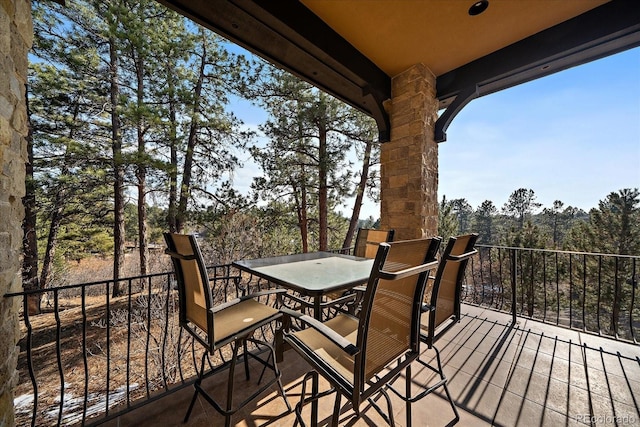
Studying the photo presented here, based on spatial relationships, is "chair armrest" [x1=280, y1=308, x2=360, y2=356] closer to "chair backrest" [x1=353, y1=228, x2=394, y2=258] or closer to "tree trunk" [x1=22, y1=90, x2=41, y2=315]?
"chair backrest" [x1=353, y1=228, x2=394, y2=258]

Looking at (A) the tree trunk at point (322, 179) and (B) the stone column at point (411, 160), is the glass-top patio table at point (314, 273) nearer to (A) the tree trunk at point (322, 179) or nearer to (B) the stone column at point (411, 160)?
(B) the stone column at point (411, 160)

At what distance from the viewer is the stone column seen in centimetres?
318

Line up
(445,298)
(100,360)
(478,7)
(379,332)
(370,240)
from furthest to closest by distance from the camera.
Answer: (100,360) → (370,240) → (478,7) → (445,298) → (379,332)

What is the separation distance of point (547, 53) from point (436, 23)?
1.26 metres

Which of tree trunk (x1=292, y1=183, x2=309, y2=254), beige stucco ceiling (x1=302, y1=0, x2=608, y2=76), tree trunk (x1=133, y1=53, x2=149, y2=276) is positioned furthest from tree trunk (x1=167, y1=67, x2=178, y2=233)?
beige stucco ceiling (x1=302, y1=0, x2=608, y2=76)

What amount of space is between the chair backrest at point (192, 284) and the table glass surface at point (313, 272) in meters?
0.49

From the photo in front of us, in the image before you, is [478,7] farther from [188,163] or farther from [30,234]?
[30,234]

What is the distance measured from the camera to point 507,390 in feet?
5.95

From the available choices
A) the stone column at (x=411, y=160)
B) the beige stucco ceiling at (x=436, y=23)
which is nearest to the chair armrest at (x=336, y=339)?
the stone column at (x=411, y=160)

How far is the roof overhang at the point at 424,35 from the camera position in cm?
215

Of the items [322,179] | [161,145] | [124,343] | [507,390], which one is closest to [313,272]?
[507,390]

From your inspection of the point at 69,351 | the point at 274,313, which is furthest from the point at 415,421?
the point at 69,351

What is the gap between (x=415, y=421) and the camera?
59.7 inches

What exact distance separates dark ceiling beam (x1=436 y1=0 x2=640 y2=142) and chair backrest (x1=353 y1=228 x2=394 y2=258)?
1.72 metres
